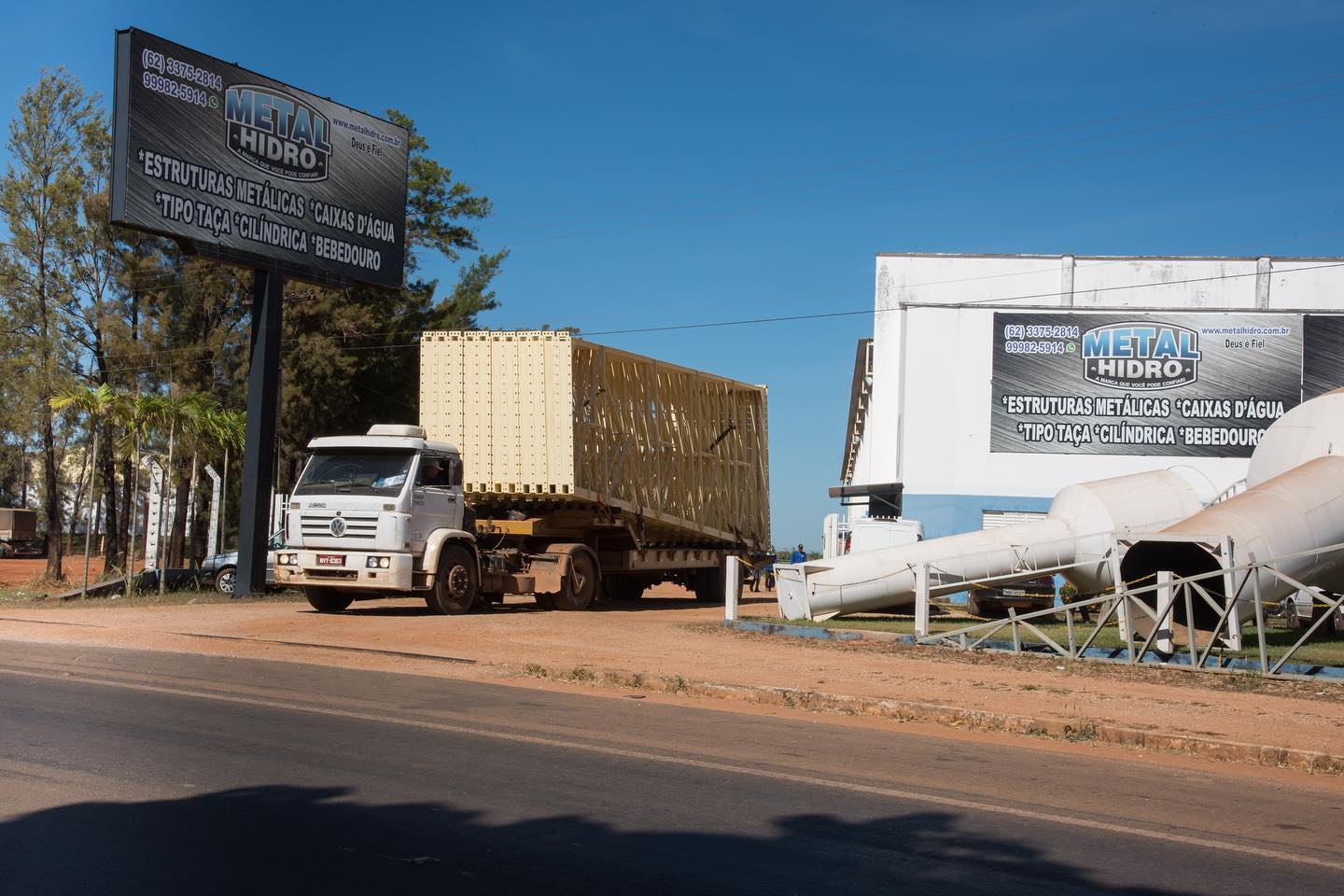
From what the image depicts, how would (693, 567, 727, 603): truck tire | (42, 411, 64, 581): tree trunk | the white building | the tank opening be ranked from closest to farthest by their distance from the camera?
the tank opening
(693, 567, 727, 603): truck tire
the white building
(42, 411, 64, 581): tree trunk

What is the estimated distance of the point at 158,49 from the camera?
77.0ft

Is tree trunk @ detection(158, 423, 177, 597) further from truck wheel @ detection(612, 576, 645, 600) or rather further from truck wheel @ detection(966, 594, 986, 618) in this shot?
truck wheel @ detection(966, 594, 986, 618)

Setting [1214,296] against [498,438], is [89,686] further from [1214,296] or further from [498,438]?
[1214,296]

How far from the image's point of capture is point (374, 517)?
2044 centimetres

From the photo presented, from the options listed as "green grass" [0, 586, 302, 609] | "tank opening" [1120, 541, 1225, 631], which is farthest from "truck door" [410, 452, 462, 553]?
"tank opening" [1120, 541, 1225, 631]

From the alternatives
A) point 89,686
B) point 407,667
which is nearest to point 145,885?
point 89,686

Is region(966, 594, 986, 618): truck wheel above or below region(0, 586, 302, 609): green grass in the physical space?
above

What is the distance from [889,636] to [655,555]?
9.46m

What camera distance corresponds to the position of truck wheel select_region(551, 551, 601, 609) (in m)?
23.8

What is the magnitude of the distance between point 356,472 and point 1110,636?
481 inches

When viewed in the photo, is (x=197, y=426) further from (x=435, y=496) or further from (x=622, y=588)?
(x=622, y=588)

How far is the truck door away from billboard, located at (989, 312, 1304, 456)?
15726 mm

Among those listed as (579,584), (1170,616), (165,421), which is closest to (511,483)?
Answer: (579,584)

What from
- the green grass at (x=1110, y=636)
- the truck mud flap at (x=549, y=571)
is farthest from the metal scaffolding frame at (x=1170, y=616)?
the truck mud flap at (x=549, y=571)
